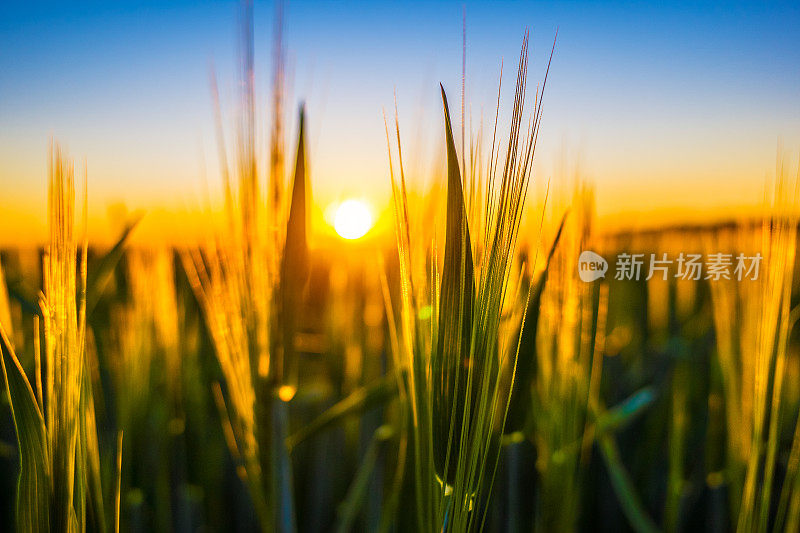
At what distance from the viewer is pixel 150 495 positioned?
35.4 inches

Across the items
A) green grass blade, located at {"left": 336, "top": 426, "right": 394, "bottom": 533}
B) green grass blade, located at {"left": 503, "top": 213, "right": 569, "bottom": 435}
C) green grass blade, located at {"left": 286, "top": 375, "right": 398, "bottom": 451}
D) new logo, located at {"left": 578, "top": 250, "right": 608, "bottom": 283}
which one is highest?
new logo, located at {"left": 578, "top": 250, "right": 608, "bottom": 283}

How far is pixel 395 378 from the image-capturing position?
59cm

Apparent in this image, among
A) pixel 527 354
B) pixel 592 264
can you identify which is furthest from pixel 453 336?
pixel 592 264

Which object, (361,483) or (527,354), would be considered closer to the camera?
(527,354)

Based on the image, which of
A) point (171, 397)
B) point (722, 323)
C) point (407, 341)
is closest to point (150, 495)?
point (171, 397)

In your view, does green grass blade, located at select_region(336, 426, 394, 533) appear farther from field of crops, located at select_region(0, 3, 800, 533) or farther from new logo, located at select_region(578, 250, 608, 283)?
new logo, located at select_region(578, 250, 608, 283)

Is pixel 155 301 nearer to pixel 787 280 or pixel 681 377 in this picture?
pixel 787 280

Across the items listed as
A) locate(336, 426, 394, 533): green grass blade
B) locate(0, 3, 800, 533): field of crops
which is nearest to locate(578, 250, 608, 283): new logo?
locate(0, 3, 800, 533): field of crops

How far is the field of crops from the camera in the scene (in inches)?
16.3

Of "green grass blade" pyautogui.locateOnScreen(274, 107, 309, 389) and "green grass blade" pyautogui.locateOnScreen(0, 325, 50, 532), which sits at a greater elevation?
"green grass blade" pyautogui.locateOnScreen(274, 107, 309, 389)

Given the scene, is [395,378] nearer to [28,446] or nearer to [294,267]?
[294,267]

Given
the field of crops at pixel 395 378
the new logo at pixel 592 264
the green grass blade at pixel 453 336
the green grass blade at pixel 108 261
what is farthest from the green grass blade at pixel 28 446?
the new logo at pixel 592 264

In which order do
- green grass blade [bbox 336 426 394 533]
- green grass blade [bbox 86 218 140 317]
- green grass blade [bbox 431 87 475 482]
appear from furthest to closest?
green grass blade [bbox 336 426 394 533] → green grass blade [bbox 86 218 140 317] → green grass blade [bbox 431 87 475 482]

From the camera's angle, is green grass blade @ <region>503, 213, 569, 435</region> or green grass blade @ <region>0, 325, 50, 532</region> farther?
green grass blade @ <region>503, 213, 569, 435</region>
